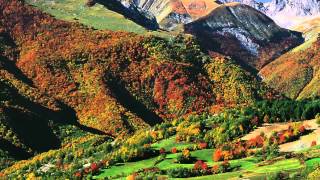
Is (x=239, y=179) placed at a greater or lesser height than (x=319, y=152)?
lesser

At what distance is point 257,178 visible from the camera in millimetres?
177250

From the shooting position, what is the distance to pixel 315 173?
149 meters

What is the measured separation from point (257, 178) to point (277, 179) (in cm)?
878

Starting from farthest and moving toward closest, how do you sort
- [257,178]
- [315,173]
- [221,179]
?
[221,179], [257,178], [315,173]

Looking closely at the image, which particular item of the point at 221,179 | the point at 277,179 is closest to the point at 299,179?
the point at 277,179

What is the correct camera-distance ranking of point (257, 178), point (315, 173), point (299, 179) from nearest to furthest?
point (315, 173) → point (299, 179) → point (257, 178)

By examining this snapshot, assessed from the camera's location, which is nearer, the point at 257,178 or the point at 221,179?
the point at 257,178

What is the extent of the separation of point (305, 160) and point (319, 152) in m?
9.35

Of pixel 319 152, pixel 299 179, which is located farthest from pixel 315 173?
pixel 319 152

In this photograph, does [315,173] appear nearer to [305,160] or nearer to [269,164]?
[305,160]

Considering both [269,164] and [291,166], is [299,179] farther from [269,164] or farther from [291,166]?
[269,164]

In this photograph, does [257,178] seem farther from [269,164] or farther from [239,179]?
[269,164]

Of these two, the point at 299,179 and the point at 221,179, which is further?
the point at 221,179

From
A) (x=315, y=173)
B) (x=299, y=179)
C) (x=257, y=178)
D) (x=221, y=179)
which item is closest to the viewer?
(x=315, y=173)
